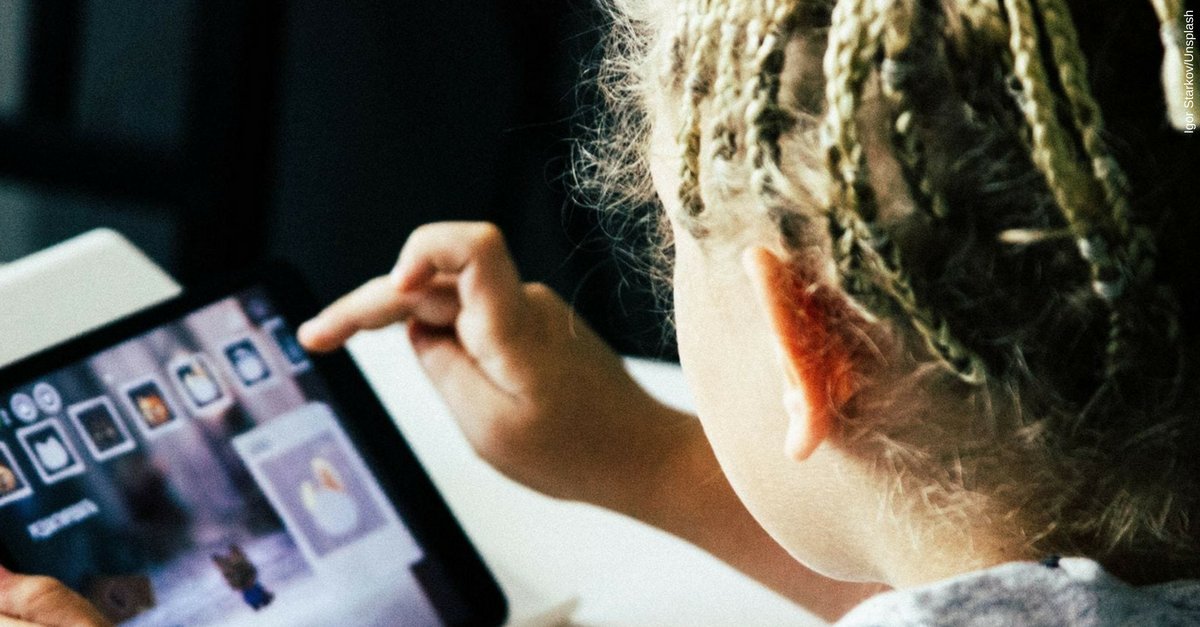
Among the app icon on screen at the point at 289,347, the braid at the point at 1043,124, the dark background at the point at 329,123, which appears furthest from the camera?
the dark background at the point at 329,123

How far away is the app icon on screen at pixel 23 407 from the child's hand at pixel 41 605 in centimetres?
7

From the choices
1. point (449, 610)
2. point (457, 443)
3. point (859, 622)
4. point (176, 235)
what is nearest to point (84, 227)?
point (176, 235)

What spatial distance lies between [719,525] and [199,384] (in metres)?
0.27

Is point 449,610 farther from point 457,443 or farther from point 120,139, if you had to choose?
point 120,139

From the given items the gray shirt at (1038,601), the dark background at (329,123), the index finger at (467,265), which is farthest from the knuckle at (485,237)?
the dark background at (329,123)

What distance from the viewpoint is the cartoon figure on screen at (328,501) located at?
2.00 feet

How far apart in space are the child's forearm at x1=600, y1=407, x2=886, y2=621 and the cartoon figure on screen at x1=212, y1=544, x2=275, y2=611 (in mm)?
196

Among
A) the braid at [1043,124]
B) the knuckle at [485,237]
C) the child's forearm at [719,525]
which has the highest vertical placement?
the braid at [1043,124]

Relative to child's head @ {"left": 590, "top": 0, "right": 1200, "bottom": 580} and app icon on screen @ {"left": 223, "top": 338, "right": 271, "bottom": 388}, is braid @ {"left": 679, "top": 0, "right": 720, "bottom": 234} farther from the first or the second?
app icon on screen @ {"left": 223, "top": 338, "right": 271, "bottom": 388}

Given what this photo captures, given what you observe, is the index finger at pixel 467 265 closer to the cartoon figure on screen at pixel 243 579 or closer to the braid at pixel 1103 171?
the cartoon figure on screen at pixel 243 579

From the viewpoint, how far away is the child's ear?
411 mm

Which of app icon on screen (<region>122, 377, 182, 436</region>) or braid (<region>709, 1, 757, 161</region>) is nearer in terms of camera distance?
braid (<region>709, 1, 757, 161</region>)

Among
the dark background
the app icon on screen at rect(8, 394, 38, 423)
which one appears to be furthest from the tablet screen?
the dark background

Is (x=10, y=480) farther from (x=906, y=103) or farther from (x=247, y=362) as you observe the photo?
(x=906, y=103)
